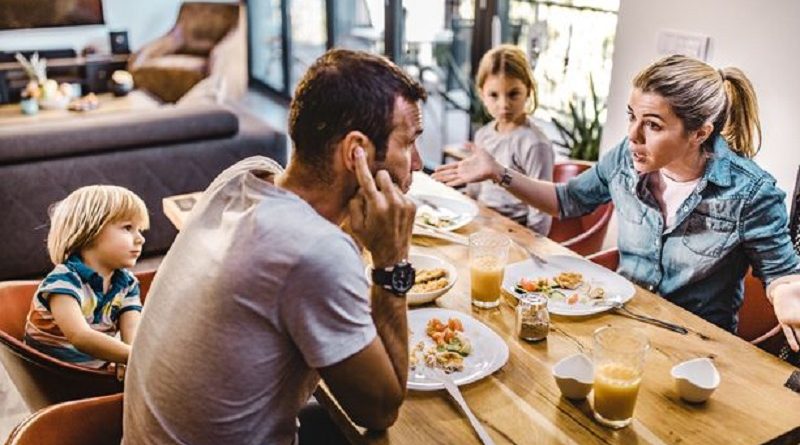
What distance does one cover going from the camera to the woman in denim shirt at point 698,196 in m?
1.88

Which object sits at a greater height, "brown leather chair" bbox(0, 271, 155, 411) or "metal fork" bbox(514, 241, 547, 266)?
"metal fork" bbox(514, 241, 547, 266)

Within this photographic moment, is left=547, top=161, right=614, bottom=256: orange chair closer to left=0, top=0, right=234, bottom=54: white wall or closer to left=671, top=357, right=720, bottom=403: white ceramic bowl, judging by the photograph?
left=671, top=357, right=720, bottom=403: white ceramic bowl

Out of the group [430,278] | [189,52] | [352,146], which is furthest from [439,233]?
[189,52]

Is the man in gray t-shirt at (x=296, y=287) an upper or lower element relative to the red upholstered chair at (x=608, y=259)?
upper

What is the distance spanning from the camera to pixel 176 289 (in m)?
1.24

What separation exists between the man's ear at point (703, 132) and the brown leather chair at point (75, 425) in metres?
1.46

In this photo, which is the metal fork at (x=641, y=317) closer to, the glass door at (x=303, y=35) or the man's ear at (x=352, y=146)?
the man's ear at (x=352, y=146)

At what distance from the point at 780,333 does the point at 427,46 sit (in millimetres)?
3540

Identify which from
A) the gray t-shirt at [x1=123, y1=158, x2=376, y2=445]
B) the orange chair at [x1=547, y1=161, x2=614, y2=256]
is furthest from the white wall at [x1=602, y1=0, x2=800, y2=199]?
the gray t-shirt at [x1=123, y1=158, x2=376, y2=445]

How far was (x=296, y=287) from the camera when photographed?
116cm

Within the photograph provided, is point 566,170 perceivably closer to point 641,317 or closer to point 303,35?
point 641,317

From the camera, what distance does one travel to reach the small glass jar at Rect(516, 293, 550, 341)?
1623mm

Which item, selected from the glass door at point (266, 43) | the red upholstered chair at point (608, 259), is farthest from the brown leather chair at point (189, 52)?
the red upholstered chair at point (608, 259)

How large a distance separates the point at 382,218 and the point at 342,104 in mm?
203
